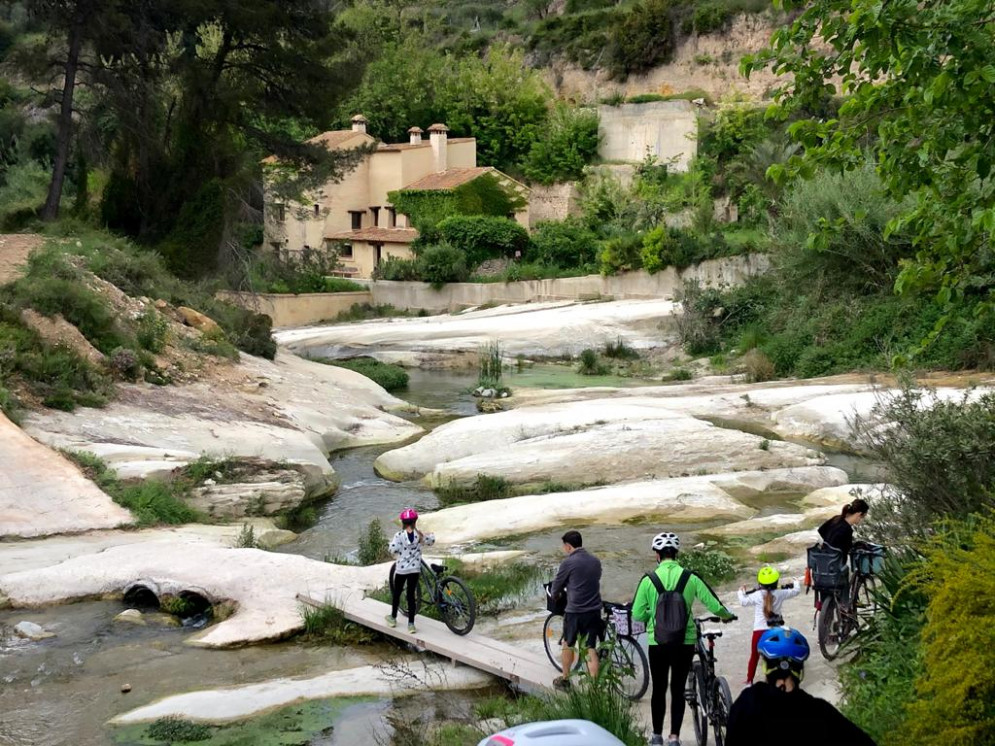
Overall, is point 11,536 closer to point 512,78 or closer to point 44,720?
point 44,720

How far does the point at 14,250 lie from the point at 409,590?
19.5 meters

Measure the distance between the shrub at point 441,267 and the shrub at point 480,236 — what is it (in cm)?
145

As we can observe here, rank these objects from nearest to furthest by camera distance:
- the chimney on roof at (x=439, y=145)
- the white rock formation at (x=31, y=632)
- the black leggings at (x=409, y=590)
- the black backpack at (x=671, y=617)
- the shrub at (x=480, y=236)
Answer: the black backpack at (x=671, y=617), the black leggings at (x=409, y=590), the white rock formation at (x=31, y=632), the shrub at (x=480, y=236), the chimney on roof at (x=439, y=145)

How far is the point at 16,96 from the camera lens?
177 feet

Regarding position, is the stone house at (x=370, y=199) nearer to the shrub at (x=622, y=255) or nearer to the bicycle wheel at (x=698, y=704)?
the shrub at (x=622, y=255)

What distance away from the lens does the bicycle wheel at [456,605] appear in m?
10.7

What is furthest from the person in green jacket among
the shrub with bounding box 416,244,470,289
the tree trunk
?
the shrub with bounding box 416,244,470,289

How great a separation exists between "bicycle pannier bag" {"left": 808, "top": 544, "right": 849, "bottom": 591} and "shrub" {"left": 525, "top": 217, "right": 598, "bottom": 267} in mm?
39011

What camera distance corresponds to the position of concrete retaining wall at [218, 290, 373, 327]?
1786 inches

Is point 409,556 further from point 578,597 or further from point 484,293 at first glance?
point 484,293

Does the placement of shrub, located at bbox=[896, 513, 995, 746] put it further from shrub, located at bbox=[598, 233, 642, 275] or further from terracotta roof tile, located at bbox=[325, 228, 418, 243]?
terracotta roof tile, located at bbox=[325, 228, 418, 243]

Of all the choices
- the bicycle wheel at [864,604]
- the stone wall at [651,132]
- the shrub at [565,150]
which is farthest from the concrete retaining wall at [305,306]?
the bicycle wheel at [864,604]

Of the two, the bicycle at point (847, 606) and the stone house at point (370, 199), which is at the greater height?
the stone house at point (370, 199)

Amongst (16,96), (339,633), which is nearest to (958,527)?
(339,633)
